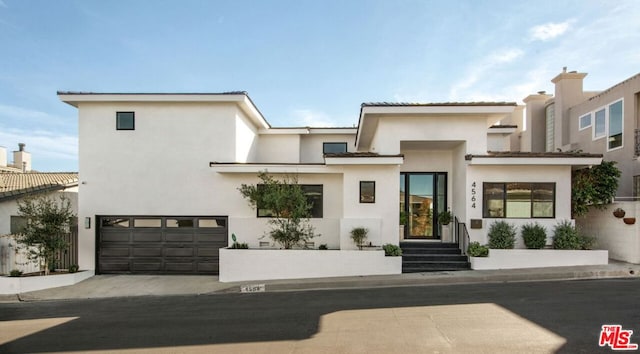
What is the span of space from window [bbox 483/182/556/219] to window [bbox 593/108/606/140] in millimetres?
7671

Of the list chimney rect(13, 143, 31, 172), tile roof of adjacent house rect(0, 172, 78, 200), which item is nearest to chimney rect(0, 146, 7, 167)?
chimney rect(13, 143, 31, 172)

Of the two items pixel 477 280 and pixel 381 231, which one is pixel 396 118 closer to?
pixel 381 231

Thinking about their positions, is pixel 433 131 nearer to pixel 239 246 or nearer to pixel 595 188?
pixel 595 188

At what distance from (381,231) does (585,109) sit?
14.4 meters

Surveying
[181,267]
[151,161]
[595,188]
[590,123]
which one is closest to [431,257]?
[595,188]

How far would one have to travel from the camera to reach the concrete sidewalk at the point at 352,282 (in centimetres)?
962

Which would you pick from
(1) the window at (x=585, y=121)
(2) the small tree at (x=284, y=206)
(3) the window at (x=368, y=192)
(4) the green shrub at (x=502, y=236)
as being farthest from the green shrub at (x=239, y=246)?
(1) the window at (x=585, y=121)

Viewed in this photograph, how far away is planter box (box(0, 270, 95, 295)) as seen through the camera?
10.1m

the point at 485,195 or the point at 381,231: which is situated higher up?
the point at 485,195

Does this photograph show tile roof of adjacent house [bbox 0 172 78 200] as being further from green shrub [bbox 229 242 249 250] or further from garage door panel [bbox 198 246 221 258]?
green shrub [bbox 229 242 249 250]

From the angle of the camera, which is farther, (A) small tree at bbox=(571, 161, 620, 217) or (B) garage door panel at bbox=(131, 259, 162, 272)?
(B) garage door panel at bbox=(131, 259, 162, 272)

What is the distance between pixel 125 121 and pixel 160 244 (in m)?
4.92

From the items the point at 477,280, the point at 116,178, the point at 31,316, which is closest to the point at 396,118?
the point at 477,280

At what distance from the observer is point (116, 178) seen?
486 inches
